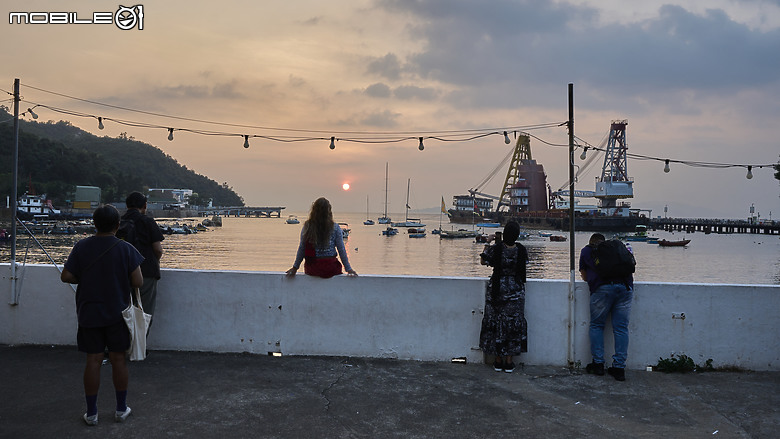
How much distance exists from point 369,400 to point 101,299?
7.15 feet

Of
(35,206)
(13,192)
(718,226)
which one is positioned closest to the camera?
(13,192)

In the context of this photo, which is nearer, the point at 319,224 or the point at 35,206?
the point at 319,224

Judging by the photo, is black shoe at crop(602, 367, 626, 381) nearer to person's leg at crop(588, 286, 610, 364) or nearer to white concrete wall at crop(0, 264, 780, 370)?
person's leg at crop(588, 286, 610, 364)

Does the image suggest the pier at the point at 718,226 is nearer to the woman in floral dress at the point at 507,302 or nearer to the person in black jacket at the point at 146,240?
the woman in floral dress at the point at 507,302

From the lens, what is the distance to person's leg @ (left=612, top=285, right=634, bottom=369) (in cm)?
516

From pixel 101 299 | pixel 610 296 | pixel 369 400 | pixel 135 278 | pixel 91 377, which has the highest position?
pixel 135 278

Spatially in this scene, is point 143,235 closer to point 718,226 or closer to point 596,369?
point 596,369

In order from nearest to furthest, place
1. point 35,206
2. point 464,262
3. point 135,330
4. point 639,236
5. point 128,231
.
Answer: point 135,330, point 128,231, point 464,262, point 639,236, point 35,206

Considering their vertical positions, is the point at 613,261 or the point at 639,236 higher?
the point at 613,261

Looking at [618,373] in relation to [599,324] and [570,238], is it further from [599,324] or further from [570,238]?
[570,238]

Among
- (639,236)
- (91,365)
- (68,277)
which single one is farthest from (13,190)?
(639,236)

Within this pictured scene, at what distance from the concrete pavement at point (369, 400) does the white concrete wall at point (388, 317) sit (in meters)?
0.18

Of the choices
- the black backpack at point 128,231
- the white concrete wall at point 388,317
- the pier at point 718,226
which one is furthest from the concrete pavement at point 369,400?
the pier at point 718,226

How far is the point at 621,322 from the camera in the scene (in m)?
5.23
